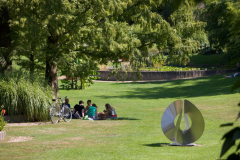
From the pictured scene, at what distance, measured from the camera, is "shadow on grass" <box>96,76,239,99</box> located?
28.5 meters

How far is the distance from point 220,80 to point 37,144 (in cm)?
2666

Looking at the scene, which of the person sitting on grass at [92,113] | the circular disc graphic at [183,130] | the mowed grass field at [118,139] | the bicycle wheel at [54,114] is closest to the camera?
the mowed grass field at [118,139]

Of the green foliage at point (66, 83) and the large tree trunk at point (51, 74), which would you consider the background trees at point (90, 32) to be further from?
the green foliage at point (66, 83)

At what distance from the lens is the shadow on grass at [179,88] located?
28.5 metres

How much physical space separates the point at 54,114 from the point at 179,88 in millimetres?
20157

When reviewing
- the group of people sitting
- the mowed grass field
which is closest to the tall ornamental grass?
the mowed grass field

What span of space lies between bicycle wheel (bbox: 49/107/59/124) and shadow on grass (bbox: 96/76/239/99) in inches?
518

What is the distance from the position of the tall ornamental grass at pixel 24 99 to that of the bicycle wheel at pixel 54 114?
496 millimetres

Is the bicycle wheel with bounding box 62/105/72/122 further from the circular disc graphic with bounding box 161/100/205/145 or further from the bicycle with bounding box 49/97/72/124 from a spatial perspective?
the circular disc graphic with bounding box 161/100/205/145

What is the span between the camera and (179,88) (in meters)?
32.8

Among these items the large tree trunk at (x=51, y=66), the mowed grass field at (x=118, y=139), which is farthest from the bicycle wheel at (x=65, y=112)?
the large tree trunk at (x=51, y=66)

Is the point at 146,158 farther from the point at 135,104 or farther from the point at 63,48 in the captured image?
the point at 135,104

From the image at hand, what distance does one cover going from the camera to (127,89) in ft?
110

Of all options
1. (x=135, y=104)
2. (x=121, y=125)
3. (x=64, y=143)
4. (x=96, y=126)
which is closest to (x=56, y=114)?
(x=96, y=126)
